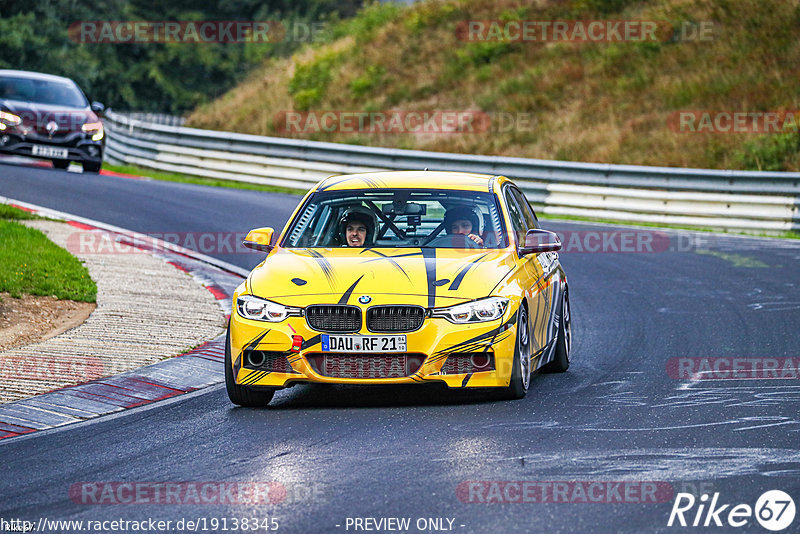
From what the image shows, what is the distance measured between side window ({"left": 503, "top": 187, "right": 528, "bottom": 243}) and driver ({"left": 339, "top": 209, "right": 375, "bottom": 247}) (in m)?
1.08

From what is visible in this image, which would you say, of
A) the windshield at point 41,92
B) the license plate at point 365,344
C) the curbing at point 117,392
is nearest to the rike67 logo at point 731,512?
the license plate at point 365,344

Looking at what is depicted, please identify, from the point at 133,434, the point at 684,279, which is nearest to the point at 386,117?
the point at 684,279

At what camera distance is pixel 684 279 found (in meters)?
15.9

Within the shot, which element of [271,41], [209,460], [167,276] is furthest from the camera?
[271,41]

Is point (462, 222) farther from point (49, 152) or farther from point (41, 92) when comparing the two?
point (41, 92)

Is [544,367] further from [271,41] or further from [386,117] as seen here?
[271,41]

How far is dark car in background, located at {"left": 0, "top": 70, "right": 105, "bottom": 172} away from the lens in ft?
81.8

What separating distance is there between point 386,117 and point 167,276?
20156 millimetres

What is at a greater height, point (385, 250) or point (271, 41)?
point (271, 41)

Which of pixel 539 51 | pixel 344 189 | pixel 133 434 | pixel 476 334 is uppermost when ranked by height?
pixel 539 51

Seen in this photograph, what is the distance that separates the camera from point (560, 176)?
23.9 meters

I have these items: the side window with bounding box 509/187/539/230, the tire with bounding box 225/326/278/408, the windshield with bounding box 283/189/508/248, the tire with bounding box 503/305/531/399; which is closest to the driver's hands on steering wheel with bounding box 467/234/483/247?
the windshield with bounding box 283/189/508/248

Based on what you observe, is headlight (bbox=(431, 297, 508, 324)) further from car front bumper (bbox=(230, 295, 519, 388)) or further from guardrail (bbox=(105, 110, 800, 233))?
guardrail (bbox=(105, 110, 800, 233))

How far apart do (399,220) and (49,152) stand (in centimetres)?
1736
